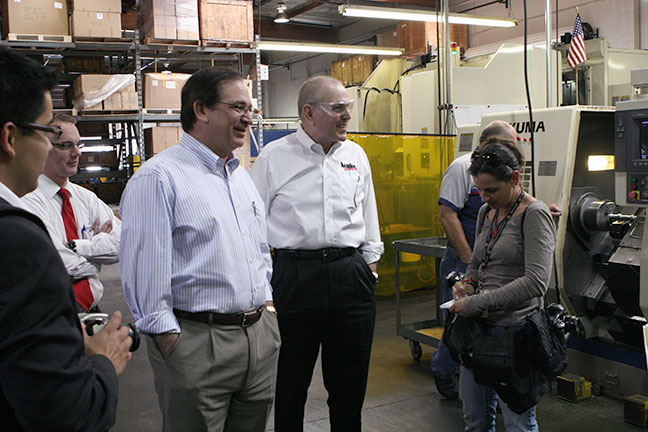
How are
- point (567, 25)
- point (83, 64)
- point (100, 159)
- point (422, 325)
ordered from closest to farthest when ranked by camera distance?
point (422, 325)
point (83, 64)
point (100, 159)
point (567, 25)

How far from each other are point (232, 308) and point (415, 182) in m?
5.04

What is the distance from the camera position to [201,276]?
5.83 ft

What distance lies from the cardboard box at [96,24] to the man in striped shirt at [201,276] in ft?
17.5

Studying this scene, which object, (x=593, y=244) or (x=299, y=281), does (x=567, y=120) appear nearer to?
(x=593, y=244)

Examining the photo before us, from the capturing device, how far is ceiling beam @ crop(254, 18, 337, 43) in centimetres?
1473

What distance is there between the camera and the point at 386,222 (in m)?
6.57

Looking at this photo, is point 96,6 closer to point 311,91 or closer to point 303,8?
point 311,91

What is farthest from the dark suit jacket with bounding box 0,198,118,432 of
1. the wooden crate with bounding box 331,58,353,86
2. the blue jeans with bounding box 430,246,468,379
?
the wooden crate with bounding box 331,58,353,86

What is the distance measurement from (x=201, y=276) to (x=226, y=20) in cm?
590

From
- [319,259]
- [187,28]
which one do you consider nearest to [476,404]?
[319,259]

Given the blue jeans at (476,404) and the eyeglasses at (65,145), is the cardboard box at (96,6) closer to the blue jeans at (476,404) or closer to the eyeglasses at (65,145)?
the eyeglasses at (65,145)

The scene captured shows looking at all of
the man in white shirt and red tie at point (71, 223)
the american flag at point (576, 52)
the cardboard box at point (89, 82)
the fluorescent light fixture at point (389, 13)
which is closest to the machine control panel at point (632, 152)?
the man in white shirt and red tie at point (71, 223)

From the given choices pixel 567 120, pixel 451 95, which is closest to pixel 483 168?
pixel 567 120

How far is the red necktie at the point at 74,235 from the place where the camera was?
252 centimetres
